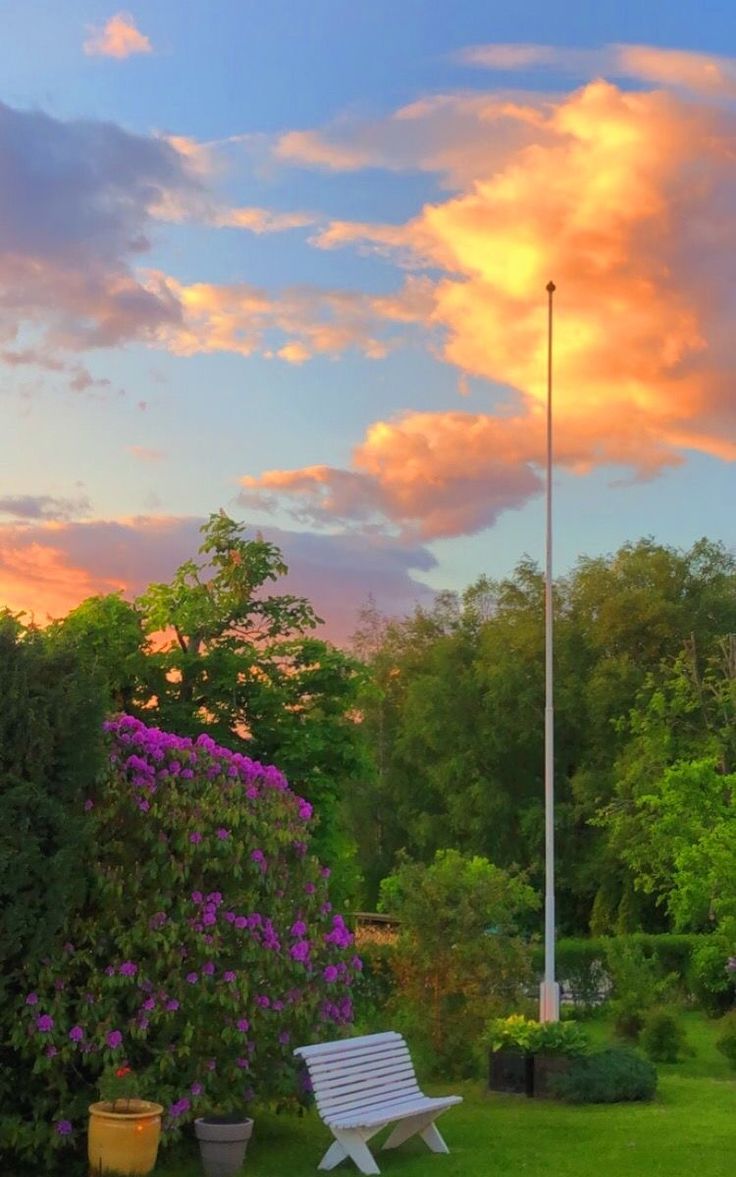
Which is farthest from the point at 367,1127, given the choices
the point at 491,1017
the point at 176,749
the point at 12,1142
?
the point at 491,1017

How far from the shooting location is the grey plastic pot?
408 inches

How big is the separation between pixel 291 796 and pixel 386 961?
649 cm

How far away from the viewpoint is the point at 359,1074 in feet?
35.9

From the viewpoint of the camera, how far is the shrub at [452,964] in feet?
54.3

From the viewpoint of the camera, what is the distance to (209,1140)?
10.4 m

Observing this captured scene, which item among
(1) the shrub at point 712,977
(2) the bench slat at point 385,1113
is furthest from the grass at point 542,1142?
(1) the shrub at point 712,977

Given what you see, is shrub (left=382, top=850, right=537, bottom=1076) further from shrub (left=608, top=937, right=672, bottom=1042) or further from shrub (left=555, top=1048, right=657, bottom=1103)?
shrub (left=608, top=937, right=672, bottom=1042)

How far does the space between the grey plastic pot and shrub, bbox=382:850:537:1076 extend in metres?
6.42

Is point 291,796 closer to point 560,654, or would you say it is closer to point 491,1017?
point 491,1017

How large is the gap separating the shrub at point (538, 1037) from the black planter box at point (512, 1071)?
7cm

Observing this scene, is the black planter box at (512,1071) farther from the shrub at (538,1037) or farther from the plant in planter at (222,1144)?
the plant in planter at (222,1144)

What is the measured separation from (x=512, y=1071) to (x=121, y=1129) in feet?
17.7

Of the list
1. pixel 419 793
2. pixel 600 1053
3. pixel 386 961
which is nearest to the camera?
pixel 600 1053

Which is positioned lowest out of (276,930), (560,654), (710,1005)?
(710,1005)
